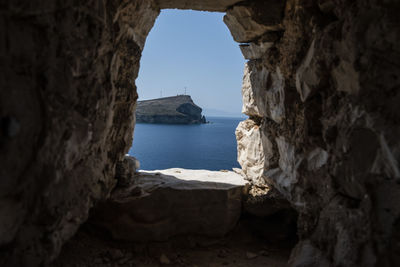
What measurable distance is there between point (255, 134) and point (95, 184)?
3.56 metres

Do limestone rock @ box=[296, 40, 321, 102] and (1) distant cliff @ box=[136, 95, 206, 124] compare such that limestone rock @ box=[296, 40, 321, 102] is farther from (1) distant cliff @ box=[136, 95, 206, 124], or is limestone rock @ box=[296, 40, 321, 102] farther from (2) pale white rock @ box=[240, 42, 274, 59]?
(1) distant cliff @ box=[136, 95, 206, 124]

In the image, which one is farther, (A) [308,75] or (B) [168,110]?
(B) [168,110]

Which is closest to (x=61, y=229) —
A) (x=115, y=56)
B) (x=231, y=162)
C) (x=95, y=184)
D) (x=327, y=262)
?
(x=95, y=184)

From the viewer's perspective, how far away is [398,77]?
2.32 m

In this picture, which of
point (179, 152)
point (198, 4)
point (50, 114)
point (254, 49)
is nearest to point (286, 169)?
point (254, 49)

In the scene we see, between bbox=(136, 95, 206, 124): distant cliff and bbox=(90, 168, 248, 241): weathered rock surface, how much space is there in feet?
43.9

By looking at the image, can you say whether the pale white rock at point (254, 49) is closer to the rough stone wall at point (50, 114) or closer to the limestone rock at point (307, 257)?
the rough stone wall at point (50, 114)

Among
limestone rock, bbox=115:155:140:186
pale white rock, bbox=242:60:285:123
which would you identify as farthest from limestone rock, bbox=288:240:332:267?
limestone rock, bbox=115:155:140:186

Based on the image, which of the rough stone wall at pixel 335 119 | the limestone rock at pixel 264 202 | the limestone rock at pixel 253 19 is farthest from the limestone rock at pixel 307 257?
the limestone rock at pixel 253 19

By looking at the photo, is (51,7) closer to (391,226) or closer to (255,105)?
(391,226)

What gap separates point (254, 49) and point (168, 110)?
14.7 meters

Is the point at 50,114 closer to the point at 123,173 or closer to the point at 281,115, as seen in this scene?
the point at 123,173

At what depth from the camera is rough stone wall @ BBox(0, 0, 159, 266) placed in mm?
2092

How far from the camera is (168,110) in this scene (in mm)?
19359
